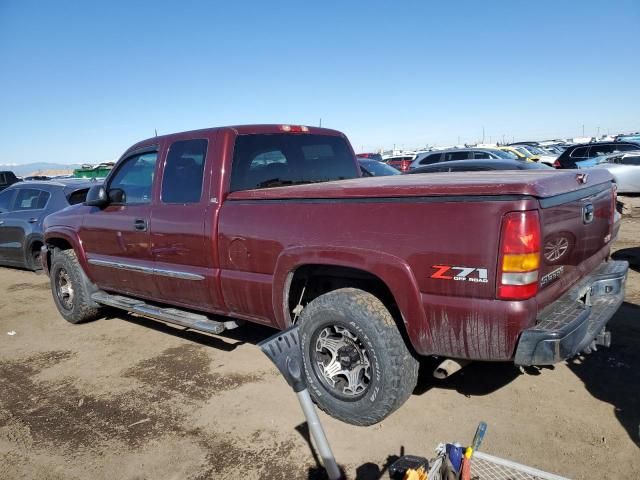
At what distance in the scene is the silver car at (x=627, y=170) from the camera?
13.5 metres

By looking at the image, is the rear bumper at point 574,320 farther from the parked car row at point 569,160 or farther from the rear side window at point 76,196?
the rear side window at point 76,196

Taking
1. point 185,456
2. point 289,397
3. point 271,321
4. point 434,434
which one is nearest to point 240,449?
point 185,456

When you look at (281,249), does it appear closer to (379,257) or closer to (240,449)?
(379,257)

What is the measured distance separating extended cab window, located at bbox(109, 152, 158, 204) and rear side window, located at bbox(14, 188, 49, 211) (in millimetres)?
3937

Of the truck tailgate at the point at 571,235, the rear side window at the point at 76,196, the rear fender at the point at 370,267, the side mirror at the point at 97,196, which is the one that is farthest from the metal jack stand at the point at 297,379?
A: the rear side window at the point at 76,196

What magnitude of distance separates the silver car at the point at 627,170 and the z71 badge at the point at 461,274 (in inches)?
527

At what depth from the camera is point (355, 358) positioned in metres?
2.96

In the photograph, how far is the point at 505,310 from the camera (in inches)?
90.6

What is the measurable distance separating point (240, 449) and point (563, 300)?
80.8 inches

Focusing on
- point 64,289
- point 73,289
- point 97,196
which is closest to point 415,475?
point 97,196

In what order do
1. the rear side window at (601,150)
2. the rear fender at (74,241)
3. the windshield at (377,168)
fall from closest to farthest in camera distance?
the rear fender at (74,241)
the windshield at (377,168)
the rear side window at (601,150)

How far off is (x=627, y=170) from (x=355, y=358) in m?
13.8

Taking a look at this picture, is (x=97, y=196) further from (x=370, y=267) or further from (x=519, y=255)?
(x=519, y=255)

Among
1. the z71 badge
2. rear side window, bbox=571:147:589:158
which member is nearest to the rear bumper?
the z71 badge
